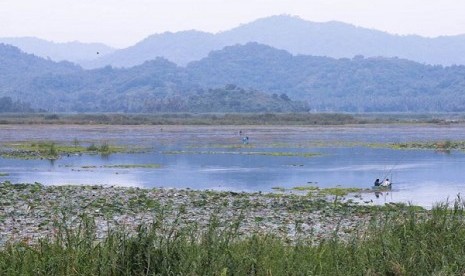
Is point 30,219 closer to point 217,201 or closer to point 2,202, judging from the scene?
point 2,202

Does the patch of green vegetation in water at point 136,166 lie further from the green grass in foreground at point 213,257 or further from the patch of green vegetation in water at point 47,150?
the green grass in foreground at point 213,257

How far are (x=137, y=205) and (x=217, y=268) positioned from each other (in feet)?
67.3

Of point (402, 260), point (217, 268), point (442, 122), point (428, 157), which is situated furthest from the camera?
point (442, 122)

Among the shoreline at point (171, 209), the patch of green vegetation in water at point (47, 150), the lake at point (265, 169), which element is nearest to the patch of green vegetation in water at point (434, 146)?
the lake at point (265, 169)

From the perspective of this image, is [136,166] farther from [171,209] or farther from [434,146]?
[434,146]

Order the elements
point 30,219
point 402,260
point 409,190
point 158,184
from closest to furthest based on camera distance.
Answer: point 402,260 → point 30,219 → point 409,190 → point 158,184

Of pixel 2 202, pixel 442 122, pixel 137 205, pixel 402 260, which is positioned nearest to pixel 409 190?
pixel 137 205

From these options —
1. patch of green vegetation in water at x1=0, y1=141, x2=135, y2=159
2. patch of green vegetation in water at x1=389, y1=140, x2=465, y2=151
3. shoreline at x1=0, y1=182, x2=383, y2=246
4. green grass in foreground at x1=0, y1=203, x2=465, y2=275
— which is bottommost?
patch of green vegetation in water at x1=389, y1=140, x2=465, y2=151

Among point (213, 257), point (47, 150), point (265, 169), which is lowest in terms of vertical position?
point (265, 169)

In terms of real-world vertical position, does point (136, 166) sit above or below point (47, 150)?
below

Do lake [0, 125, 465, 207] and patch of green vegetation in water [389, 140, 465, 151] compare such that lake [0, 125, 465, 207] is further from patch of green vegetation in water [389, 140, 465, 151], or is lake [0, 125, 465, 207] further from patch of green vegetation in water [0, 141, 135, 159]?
patch of green vegetation in water [389, 140, 465, 151]

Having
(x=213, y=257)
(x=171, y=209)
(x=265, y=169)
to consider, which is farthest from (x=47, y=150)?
(x=213, y=257)

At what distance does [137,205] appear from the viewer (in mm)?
31328

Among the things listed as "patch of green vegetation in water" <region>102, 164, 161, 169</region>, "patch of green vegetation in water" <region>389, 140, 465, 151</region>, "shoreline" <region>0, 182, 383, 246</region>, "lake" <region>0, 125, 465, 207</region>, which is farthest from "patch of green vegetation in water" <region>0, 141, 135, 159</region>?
"patch of green vegetation in water" <region>389, 140, 465, 151</region>
